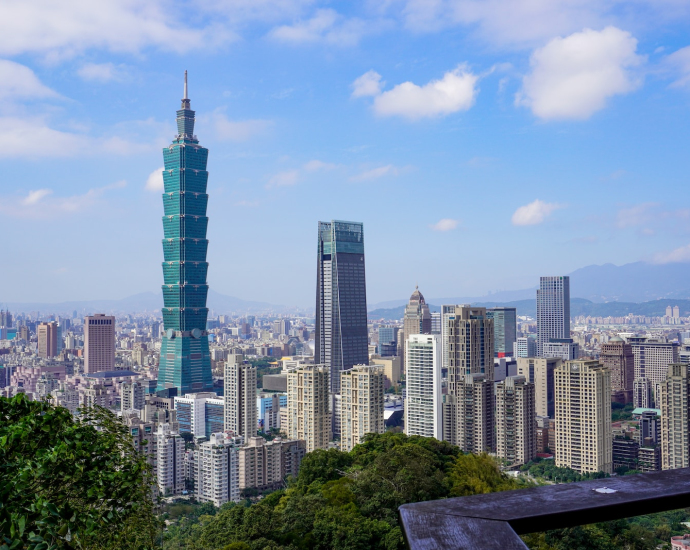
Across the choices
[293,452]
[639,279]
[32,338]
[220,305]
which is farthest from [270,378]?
[220,305]

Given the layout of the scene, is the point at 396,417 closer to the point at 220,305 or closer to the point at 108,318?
the point at 108,318

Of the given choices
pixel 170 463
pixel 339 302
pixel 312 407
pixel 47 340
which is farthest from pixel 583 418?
pixel 47 340

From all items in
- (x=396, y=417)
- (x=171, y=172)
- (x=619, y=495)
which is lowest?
(x=396, y=417)

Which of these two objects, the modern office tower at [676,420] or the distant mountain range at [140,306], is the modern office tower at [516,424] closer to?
the modern office tower at [676,420]

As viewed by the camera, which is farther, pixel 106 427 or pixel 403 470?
pixel 403 470

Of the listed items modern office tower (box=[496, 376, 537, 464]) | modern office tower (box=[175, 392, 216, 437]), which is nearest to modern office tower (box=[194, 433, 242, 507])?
modern office tower (box=[496, 376, 537, 464])

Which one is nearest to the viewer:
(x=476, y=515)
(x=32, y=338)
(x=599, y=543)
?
(x=476, y=515)

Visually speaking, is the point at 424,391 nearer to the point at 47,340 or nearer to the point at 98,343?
the point at 98,343
